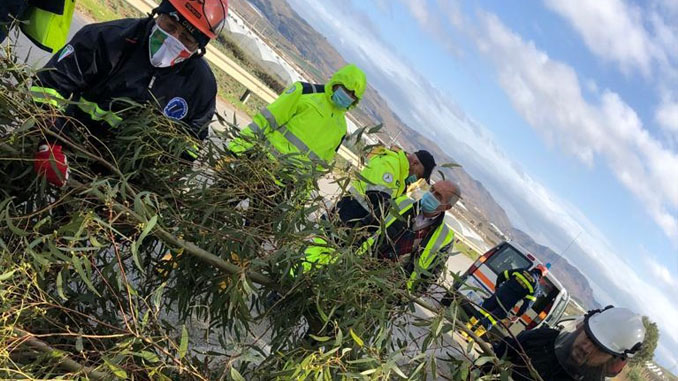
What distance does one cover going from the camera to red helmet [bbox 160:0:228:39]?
2.56 metres

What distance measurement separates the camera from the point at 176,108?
281 centimetres

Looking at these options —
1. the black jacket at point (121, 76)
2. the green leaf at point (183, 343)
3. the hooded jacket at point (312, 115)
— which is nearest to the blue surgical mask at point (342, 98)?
the hooded jacket at point (312, 115)

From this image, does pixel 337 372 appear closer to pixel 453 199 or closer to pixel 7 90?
pixel 7 90

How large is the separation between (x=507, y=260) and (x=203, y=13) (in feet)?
32.1

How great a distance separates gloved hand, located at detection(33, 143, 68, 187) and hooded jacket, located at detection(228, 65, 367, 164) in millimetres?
2063

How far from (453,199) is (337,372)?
2.82m

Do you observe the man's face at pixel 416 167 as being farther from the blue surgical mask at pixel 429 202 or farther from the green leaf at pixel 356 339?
the green leaf at pixel 356 339

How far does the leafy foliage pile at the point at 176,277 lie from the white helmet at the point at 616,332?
1.47 metres

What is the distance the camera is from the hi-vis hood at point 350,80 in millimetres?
4176

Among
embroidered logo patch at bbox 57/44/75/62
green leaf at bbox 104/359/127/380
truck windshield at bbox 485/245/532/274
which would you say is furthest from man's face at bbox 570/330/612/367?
truck windshield at bbox 485/245/532/274

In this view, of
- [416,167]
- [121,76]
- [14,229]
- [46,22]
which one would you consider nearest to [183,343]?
[14,229]

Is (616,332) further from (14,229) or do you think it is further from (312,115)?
(14,229)

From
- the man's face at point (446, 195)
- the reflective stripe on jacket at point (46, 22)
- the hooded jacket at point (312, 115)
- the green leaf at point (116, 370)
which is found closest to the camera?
the green leaf at point (116, 370)

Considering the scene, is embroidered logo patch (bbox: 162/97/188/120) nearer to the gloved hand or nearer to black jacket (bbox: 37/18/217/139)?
black jacket (bbox: 37/18/217/139)
